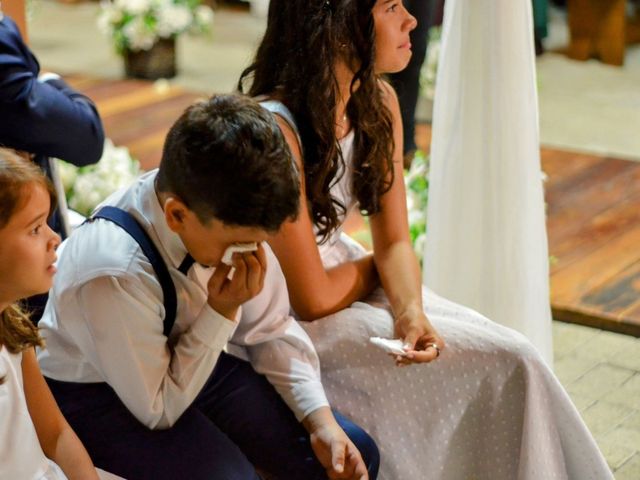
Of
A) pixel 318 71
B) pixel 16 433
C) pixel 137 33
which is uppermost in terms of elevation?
pixel 318 71

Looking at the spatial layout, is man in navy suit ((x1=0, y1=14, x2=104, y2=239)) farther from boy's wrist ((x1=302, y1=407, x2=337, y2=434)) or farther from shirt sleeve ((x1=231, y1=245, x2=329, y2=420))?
boy's wrist ((x1=302, y1=407, x2=337, y2=434))

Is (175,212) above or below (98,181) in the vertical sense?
above

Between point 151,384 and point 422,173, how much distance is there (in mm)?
2237

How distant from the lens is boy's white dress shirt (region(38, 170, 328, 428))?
208 centimetres

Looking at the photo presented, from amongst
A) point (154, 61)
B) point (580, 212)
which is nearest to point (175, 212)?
point (580, 212)

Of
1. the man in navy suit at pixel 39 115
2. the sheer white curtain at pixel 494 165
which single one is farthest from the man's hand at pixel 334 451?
the sheer white curtain at pixel 494 165

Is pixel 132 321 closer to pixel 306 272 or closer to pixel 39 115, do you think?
pixel 306 272

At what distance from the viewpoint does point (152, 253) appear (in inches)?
84.4

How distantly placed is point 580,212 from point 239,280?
2.95m

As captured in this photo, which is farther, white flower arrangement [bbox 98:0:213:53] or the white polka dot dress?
white flower arrangement [bbox 98:0:213:53]

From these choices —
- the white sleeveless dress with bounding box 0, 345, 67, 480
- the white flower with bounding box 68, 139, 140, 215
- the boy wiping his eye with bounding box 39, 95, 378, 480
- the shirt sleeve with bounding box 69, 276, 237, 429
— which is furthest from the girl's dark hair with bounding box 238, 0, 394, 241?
the white flower with bounding box 68, 139, 140, 215

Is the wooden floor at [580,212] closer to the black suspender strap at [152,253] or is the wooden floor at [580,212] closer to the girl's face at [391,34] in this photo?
the girl's face at [391,34]

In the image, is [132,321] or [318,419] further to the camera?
[318,419]

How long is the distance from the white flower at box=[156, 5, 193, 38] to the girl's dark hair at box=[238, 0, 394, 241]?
438 centimetres
